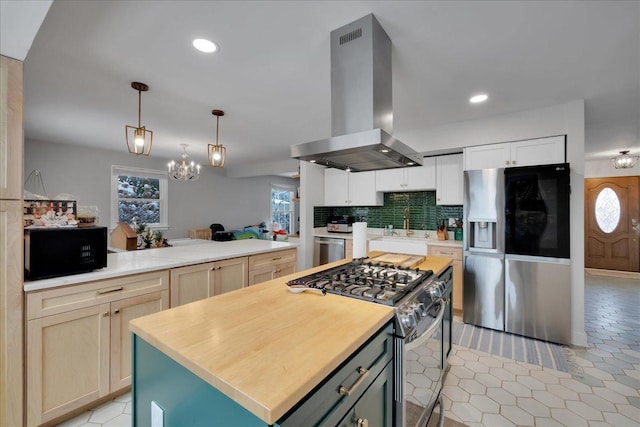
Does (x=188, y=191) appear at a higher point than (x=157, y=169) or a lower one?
lower

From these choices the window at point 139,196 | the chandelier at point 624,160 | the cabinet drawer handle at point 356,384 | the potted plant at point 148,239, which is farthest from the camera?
the window at point 139,196

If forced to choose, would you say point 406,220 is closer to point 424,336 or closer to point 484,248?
point 484,248

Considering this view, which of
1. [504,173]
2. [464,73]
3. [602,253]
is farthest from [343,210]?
[602,253]

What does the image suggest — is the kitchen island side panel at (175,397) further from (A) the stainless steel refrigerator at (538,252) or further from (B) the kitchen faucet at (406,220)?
(B) the kitchen faucet at (406,220)

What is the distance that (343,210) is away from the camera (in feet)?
16.8

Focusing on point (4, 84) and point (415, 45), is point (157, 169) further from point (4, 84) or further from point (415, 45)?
point (415, 45)

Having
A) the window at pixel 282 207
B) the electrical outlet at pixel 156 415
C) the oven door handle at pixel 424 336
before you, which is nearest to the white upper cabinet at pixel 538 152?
the oven door handle at pixel 424 336

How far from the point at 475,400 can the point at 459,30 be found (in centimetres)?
243

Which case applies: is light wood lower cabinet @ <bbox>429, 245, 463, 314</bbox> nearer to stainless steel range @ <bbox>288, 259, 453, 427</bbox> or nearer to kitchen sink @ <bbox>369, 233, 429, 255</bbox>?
kitchen sink @ <bbox>369, 233, 429, 255</bbox>

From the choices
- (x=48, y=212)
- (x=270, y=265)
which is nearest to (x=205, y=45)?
(x=48, y=212)

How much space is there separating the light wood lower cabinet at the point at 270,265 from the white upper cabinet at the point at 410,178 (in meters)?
1.87

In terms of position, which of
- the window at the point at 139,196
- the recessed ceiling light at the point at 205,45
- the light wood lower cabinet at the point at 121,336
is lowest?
the light wood lower cabinet at the point at 121,336

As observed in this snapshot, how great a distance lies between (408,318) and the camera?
1.19 metres

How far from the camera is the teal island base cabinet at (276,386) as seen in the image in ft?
2.41
